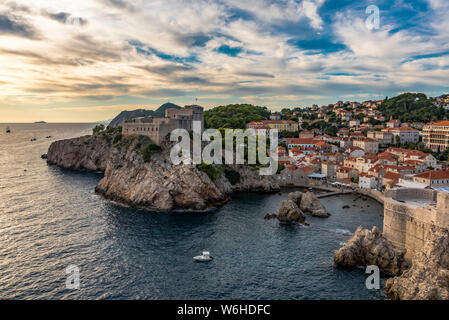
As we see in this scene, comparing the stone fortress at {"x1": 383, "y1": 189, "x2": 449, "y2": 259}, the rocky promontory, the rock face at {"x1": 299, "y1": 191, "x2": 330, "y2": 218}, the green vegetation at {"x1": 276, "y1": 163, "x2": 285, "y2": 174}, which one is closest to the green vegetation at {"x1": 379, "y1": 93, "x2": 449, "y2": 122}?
the green vegetation at {"x1": 276, "y1": 163, "x2": 285, "y2": 174}

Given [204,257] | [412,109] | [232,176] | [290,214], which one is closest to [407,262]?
[290,214]

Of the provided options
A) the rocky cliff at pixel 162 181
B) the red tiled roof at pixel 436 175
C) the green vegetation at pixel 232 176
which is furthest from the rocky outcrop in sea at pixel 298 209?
the red tiled roof at pixel 436 175

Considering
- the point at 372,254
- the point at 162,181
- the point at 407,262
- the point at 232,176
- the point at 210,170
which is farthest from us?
the point at 232,176

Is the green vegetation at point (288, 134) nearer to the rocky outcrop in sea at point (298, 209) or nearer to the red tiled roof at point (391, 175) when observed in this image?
the red tiled roof at point (391, 175)

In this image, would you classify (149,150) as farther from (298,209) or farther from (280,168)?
(280,168)

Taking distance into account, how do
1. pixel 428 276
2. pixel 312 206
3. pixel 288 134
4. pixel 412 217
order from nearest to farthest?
pixel 428 276
pixel 412 217
pixel 312 206
pixel 288 134
